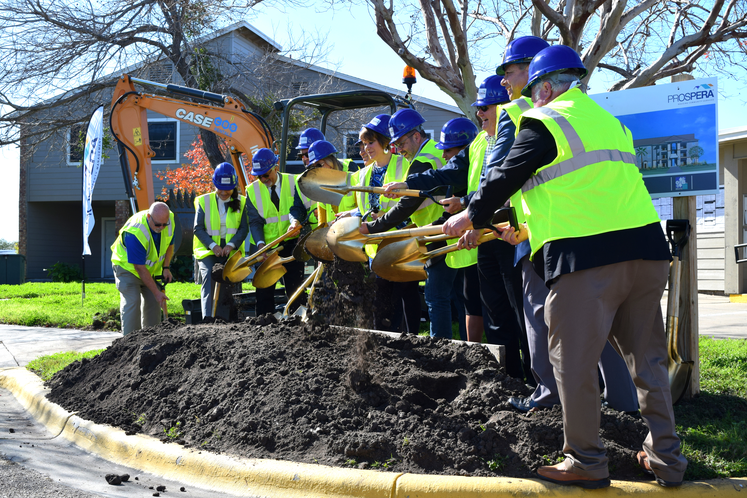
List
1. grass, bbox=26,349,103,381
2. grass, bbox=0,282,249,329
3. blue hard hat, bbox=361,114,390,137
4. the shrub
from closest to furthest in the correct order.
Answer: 1. blue hard hat, bbox=361,114,390,137
2. grass, bbox=26,349,103,381
3. grass, bbox=0,282,249,329
4. the shrub

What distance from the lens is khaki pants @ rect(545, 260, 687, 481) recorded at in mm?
2746

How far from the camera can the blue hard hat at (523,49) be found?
3.72 meters

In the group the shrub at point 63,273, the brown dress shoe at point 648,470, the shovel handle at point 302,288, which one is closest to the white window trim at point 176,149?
the shrub at point 63,273

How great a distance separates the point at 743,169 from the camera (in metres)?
12.8

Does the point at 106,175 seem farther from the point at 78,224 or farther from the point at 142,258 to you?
the point at 142,258

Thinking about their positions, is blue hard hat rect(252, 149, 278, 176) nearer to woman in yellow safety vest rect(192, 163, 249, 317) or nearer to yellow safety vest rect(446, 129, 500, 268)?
woman in yellow safety vest rect(192, 163, 249, 317)

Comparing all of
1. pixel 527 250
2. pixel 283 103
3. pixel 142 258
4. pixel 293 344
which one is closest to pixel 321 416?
pixel 293 344

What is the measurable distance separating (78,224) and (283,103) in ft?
59.0

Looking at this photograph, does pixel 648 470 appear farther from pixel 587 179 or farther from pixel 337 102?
pixel 337 102

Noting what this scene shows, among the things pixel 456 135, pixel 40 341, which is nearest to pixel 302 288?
pixel 456 135

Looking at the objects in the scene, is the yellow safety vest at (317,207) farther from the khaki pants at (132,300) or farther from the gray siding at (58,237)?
the gray siding at (58,237)

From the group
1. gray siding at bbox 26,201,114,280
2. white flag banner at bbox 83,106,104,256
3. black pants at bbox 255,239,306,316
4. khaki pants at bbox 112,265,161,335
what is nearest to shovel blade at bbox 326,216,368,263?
black pants at bbox 255,239,306,316

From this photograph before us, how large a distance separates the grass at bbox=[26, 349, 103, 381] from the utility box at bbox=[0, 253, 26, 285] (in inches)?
596

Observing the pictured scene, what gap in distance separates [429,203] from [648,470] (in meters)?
2.75
